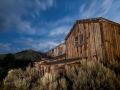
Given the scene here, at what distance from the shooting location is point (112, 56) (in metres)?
11.4

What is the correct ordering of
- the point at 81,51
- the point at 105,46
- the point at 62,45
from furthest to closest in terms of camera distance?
the point at 62,45 < the point at 81,51 < the point at 105,46

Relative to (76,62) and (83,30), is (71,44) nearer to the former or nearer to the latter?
(83,30)

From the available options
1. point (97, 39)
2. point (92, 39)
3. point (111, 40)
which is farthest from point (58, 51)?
point (111, 40)

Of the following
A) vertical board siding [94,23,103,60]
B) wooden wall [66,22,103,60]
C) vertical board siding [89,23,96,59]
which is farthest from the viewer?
vertical board siding [89,23,96,59]

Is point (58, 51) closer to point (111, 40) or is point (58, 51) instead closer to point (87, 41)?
point (87, 41)

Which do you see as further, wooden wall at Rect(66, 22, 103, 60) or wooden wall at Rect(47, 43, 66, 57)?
wooden wall at Rect(47, 43, 66, 57)

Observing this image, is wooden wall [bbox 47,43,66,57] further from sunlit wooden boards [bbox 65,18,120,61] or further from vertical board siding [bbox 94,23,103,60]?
vertical board siding [bbox 94,23,103,60]

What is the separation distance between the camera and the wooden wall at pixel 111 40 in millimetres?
11159

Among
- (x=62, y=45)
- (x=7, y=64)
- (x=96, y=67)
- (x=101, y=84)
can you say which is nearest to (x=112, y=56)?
(x=96, y=67)

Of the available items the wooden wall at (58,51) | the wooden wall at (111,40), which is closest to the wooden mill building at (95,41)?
the wooden wall at (111,40)

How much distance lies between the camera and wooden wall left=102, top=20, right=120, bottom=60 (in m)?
11.2

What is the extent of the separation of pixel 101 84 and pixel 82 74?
1.65m

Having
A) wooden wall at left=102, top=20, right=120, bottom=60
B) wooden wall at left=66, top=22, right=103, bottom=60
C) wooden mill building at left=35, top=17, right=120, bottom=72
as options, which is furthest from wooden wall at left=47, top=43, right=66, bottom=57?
wooden wall at left=102, top=20, right=120, bottom=60

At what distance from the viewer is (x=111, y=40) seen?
38.9 feet
